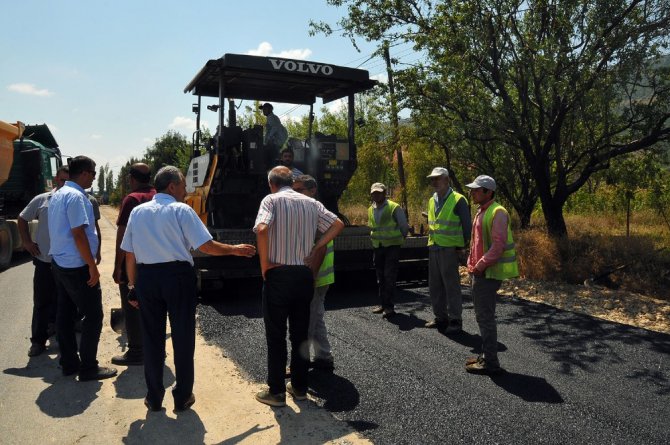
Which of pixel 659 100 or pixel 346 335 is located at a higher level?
pixel 659 100

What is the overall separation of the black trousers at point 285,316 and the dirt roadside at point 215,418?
8.8 inches

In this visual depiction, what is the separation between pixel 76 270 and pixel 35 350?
128 centimetres

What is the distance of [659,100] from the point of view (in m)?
8.95

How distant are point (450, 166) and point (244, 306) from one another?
791cm

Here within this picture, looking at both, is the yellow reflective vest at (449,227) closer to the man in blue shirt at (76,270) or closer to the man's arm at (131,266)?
the man's arm at (131,266)

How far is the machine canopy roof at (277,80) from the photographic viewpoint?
7.04 meters

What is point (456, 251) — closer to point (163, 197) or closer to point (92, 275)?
point (163, 197)

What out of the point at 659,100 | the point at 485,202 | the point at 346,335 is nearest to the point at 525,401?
the point at 485,202

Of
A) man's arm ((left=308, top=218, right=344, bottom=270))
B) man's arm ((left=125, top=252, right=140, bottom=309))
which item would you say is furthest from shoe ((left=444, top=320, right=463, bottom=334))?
man's arm ((left=125, top=252, right=140, bottom=309))

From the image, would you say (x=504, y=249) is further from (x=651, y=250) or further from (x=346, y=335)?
(x=651, y=250)

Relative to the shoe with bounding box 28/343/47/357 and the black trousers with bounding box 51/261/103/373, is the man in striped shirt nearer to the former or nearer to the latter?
the black trousers with bounding box 51/261/103/373

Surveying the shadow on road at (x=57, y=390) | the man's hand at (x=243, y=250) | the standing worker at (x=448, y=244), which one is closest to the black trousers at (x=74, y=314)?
the shadow on road at (x=57, y=390)

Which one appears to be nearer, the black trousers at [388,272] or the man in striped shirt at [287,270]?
the man in striped shirt at [287,270]

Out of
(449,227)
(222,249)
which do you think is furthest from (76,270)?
(449,227)
